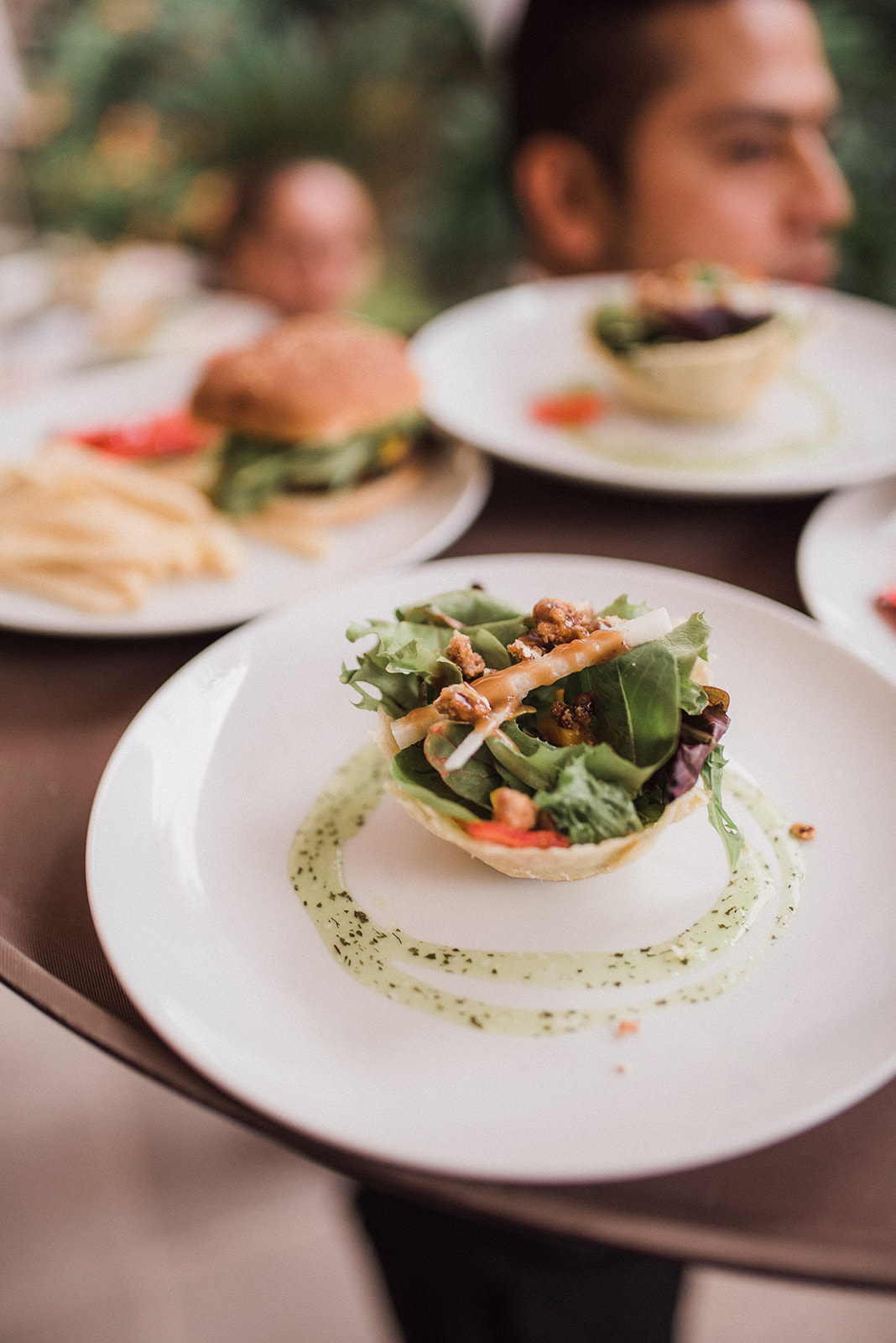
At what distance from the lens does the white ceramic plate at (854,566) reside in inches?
61.1

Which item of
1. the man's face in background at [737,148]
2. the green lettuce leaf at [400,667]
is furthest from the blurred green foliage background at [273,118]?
the green lettuce leaf at [400,667]

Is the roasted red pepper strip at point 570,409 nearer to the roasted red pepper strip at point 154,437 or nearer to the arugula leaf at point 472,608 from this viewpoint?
the roasted red pepper strip at point 154,437

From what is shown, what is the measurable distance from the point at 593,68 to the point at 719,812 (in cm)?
316

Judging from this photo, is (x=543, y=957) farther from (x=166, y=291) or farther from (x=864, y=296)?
(x=864, y=296)

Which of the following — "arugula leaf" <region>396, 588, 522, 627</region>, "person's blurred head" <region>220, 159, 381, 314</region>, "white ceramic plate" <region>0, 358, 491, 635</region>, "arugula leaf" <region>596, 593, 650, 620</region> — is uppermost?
"arugula leaf" <region>596, 593, 650, 620</region>

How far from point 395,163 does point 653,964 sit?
5.82m

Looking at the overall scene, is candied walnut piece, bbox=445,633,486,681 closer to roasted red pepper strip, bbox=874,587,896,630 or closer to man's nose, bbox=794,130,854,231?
roasted red pepper strip, bbox=874,587,896,630

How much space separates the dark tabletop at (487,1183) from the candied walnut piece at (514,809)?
0.35m

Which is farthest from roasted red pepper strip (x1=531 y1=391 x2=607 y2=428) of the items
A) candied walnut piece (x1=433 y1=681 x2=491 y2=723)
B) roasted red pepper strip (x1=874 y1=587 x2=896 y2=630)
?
candied walnut piece (x1=433 y1=681 x2=491 y2=723)

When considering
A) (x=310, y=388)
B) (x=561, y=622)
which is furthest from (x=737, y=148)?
(x=561, y=622)

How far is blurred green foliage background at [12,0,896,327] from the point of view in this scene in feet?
17.9

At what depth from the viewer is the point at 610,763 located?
1.11 metres

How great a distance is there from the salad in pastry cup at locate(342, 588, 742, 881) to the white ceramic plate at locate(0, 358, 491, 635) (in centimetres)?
57

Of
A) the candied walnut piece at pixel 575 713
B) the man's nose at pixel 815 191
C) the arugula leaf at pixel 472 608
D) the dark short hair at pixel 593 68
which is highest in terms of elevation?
the dark short hair at pixel 593 68
